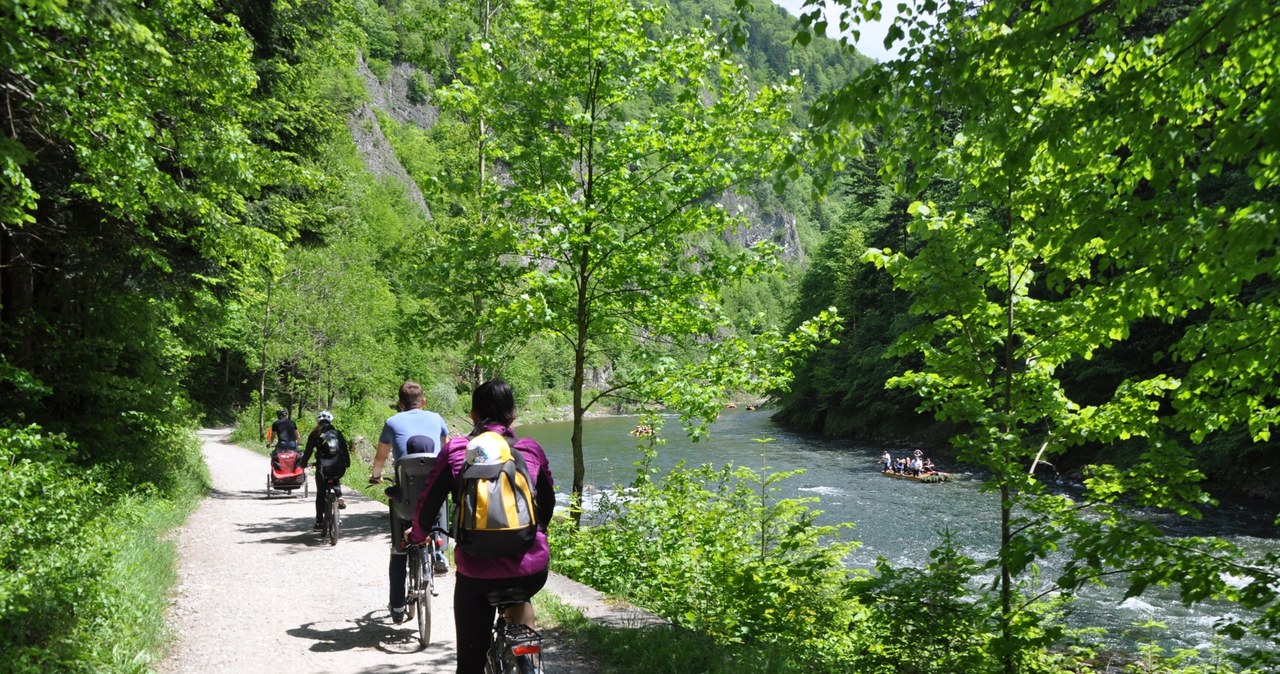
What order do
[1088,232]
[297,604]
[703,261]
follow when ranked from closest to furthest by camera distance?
1. [1088,232]
2. [297,604]
3. [703,261]

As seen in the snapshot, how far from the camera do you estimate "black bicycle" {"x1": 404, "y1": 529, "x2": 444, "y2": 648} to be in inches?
231

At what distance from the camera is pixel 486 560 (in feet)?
11.3

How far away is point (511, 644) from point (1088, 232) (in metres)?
3.34

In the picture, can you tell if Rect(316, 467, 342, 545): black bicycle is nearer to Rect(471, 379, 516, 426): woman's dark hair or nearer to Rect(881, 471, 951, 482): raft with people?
Rect(471, 379, 516, 426): woman's dark hair

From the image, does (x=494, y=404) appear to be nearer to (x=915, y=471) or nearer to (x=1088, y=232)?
(x=1088, y=232)

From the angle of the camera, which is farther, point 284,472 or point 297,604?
point 284,472

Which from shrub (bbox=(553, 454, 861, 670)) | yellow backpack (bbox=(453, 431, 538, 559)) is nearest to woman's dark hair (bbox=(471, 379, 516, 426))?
yellow backpack (bbox=(453, 431, 538, 559))

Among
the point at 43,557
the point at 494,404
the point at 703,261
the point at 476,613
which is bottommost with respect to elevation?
the point at 43,557

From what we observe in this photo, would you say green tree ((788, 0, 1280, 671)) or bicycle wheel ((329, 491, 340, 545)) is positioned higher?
green tree ((788, 0, 1280, 671))

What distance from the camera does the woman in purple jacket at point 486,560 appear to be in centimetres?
346

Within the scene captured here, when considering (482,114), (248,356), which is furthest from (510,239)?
(248,356)

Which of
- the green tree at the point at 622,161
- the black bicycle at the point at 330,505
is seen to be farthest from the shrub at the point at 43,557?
the green tree at the point at 622,161

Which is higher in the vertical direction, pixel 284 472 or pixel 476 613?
pixel 476 613

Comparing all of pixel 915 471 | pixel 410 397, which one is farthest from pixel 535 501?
pixel 915 471
